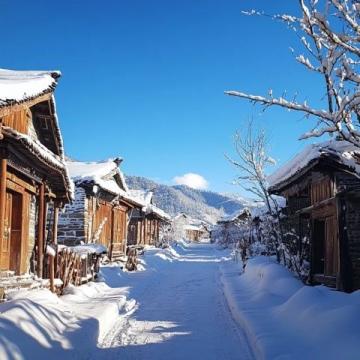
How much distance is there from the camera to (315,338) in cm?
649

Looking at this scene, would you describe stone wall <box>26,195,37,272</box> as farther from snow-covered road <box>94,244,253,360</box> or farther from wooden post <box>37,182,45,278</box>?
snow-covered road <box>94,244,253,360</box>

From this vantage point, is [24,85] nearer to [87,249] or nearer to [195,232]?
[87,249]

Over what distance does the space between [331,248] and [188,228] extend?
85.8m

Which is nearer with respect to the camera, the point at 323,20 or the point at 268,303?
the point at 323,20

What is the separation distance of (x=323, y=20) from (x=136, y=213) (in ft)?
123

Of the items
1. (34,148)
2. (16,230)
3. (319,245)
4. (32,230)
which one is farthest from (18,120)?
(319,245)

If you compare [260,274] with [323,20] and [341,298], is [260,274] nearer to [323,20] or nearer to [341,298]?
[341,298]

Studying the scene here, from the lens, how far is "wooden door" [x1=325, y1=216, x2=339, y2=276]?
11180mm

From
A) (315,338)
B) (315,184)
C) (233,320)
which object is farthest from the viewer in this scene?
(315,184)

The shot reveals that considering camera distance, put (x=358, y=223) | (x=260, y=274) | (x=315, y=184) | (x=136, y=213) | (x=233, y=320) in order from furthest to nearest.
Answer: (x=136, y=213) → (x=260, y=274) → (x=315, y=184) → (x=358, y=223) → (x=233, y=320)

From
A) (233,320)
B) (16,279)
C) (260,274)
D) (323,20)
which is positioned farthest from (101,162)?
(323,20)

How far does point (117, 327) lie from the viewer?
9125 millimetres

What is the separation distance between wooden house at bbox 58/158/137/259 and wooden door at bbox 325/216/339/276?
11.0m

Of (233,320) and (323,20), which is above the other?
(323,20)
